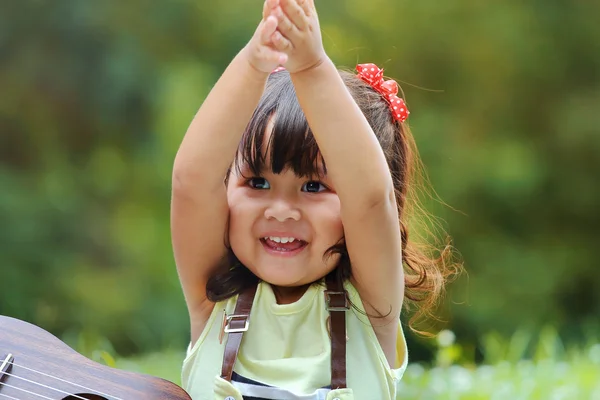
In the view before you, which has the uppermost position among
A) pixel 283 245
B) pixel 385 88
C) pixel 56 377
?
pixel 385 88

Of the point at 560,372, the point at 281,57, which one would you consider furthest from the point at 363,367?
the point at 560,372

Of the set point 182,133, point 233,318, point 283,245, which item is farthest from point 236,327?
point 182,133

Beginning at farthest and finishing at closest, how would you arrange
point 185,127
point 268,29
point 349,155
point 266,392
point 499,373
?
point 185,127, point 499,373, point 266,392, point 349,155, point 268,29

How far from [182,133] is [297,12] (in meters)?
2.29

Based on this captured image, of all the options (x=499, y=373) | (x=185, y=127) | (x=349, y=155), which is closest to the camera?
(x=349, y=155)

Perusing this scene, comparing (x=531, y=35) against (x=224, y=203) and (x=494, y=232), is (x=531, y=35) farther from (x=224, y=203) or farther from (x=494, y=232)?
(x=224, y=203)

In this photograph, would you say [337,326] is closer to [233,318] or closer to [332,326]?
[332,326]

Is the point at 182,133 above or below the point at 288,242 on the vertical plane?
above

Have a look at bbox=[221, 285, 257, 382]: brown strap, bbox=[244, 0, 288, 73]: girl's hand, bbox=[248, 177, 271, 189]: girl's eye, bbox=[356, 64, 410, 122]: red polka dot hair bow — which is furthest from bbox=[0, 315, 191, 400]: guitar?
bbox=[356, 64, 410, 122]: red polka dot hair bow

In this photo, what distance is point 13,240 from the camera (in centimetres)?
331

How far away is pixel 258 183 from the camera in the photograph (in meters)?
1.36

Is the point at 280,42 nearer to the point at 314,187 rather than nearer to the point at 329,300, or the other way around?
the point at 314,187

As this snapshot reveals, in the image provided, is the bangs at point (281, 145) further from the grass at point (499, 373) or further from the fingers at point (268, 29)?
the grass at point (499, 373)

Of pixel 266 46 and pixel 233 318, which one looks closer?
pixel 266 46
